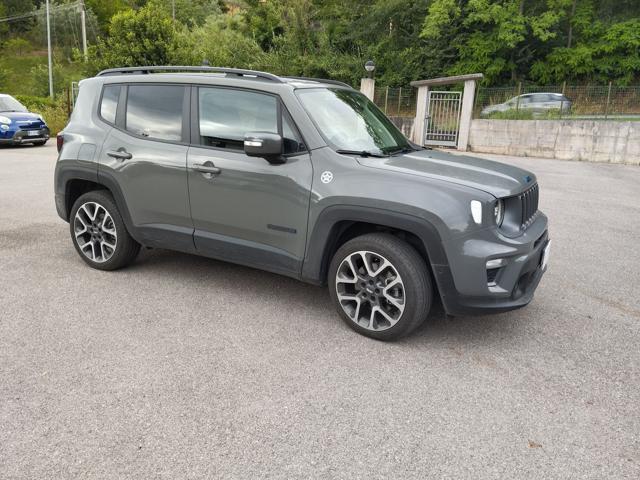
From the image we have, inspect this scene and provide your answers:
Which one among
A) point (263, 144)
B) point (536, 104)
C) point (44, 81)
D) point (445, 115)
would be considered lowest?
point (263, 144)

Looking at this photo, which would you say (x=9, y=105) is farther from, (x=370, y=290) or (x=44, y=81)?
(x=44, y=81)

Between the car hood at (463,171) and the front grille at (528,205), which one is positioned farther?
the front grille at (528,205)

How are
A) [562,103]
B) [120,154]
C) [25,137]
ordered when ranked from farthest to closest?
[562,103] → [25,137] → [120,154]

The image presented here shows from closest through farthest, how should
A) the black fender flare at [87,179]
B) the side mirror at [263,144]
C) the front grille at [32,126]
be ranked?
the side mirror at [263,144] → the black fender flare at [87,179] → the front grille at [32,126]

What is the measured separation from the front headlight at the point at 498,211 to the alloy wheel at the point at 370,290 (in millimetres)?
725

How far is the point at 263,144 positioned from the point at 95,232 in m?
2.21

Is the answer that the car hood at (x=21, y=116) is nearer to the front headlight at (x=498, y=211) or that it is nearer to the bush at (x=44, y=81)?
the front headlight at (x=498, y=211)

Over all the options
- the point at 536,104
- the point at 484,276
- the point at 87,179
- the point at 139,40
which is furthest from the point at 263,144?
the point at 139,40

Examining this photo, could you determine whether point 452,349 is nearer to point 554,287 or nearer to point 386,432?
point 386,432

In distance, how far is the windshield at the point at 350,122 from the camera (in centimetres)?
396

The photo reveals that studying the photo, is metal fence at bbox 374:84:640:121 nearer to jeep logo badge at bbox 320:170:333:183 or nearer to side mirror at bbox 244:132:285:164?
jeep logo badge at bbox 320:170:333:183

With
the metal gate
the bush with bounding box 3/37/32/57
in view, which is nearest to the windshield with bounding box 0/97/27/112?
the metal gate

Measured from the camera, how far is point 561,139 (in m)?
18.9

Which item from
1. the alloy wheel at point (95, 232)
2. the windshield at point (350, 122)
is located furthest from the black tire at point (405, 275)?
the alloy wheel at point (95, 232)
